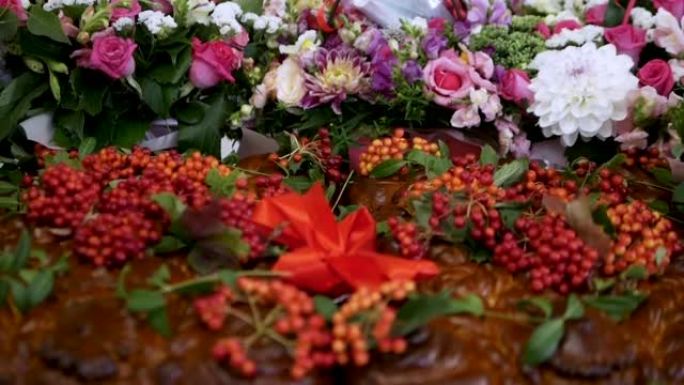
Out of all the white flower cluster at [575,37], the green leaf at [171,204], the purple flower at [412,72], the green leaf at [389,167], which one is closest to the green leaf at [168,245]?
the green leaf at [171,204]

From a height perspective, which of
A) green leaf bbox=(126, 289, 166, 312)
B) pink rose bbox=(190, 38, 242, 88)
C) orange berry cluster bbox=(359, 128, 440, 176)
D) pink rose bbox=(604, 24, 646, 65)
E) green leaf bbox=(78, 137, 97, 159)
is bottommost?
green leaf bbox=(78, 137, 97, 159)

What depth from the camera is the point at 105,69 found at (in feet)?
A: 5.44

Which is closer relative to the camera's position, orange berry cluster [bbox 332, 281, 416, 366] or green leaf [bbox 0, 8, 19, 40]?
orange berry cluster [bbox 332, 281, 416, 366]

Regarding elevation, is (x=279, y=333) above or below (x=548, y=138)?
above

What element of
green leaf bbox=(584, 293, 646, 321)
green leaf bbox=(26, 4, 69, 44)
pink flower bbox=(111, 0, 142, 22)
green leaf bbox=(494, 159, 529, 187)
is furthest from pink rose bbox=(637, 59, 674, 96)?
green leaf bbox=(26, 4, 69, 44)

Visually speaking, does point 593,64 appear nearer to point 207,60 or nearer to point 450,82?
point 450,82

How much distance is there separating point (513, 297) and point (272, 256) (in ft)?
1.14

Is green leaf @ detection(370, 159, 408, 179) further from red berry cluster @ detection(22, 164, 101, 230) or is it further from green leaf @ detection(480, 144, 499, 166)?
red berry cluster @ detection(22, 164, 101, 230)

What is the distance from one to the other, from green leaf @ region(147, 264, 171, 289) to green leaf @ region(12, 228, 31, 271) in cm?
17

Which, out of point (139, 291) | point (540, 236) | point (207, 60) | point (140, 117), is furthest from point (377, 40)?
point (139, 291)

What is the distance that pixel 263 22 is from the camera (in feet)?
6.16

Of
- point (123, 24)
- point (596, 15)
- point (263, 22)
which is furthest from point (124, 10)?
point (596, 15)

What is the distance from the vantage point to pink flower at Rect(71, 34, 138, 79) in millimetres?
1658

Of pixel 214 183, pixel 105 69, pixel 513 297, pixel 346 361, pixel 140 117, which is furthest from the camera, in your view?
pixel 140 117
